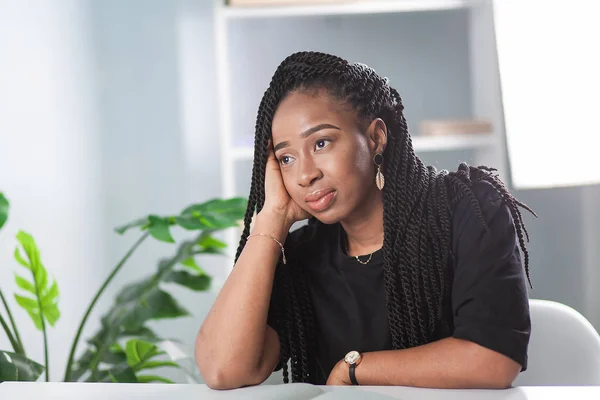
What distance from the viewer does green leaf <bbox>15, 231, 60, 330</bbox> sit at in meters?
1.91

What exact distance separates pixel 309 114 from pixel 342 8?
1.41 meters

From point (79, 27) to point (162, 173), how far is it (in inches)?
25.1

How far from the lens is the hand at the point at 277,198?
1468 millimetres

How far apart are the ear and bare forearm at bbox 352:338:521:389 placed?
0.37 m

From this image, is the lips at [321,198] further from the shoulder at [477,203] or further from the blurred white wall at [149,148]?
the blurred white wall at [149,148]

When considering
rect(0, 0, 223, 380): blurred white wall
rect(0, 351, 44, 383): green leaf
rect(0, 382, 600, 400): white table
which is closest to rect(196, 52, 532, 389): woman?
rect(0, 382, 600, 400): white table

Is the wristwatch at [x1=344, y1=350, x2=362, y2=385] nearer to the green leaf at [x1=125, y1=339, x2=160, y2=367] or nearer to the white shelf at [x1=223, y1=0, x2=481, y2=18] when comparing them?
the green leaf at [x1=125, y1=339, x2=160, y2=367]

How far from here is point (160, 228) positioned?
1.99 meters

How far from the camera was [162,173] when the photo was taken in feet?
10.2

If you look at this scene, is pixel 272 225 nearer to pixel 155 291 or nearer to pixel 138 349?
pixel 155 291

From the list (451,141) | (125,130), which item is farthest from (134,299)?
(451,141)

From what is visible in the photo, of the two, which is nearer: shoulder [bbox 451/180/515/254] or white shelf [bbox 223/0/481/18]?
shoulder [bbox 451/180/515/254]

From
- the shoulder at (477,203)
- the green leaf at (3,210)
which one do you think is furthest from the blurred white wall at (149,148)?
the shoulder at (477,203)

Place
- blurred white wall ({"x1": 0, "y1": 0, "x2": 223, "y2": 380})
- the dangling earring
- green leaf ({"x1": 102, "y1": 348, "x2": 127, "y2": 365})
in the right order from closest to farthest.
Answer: the dangling earring, green leaf ({"x1": 102, "y1": 348, "x2": 127, "y2": 365}), blurred white wall ({"x1": 0, "y1": 0, "x2": 223, "y2": 380})
